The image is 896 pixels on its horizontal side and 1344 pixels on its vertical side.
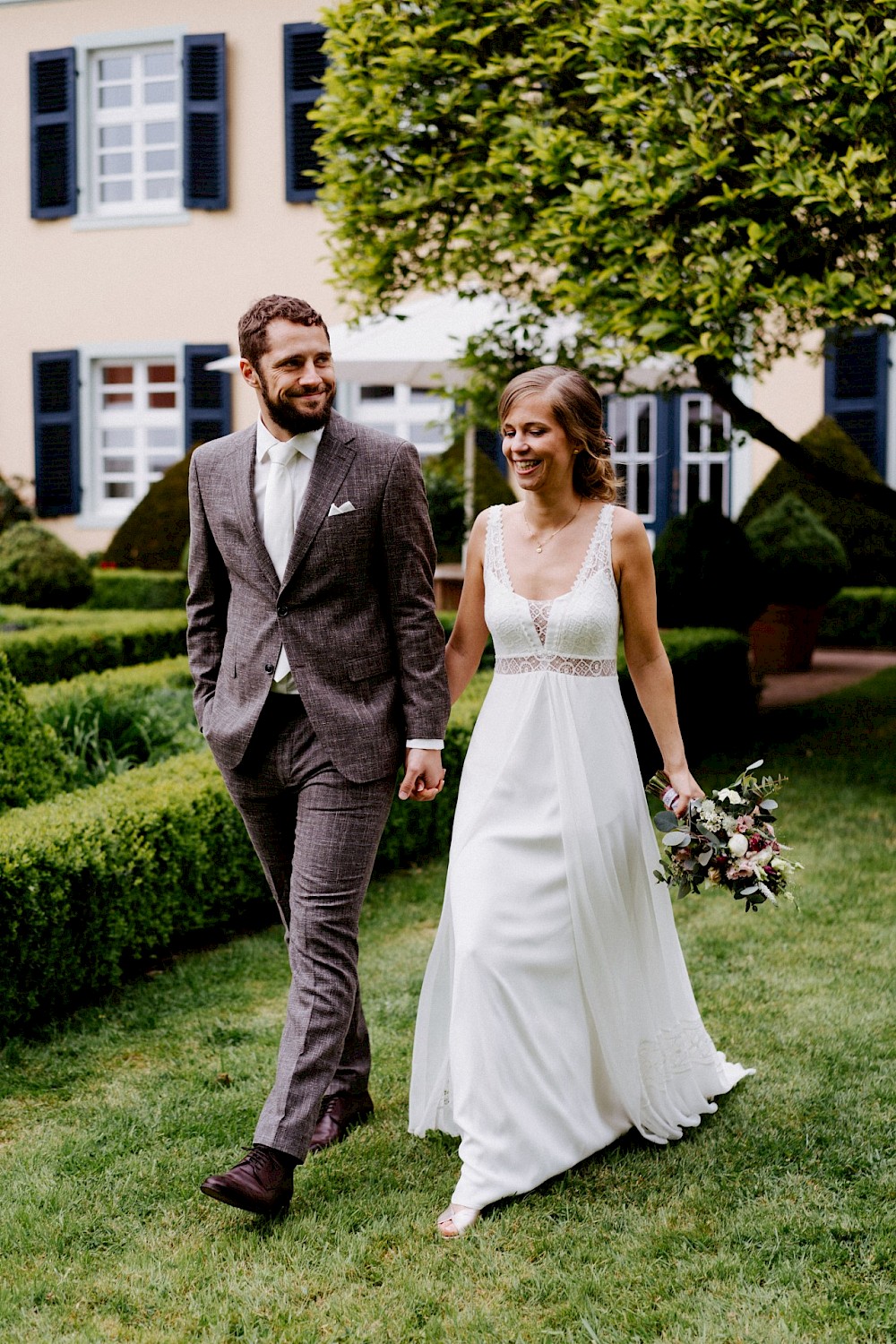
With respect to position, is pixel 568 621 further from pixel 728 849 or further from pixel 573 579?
pixel 728 849

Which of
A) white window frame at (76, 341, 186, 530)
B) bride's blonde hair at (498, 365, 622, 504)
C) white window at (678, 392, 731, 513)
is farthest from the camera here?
white window frame at (76, 341, 186, 530)

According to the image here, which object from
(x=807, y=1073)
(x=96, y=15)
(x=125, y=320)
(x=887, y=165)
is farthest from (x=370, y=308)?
(x=96, y=15)

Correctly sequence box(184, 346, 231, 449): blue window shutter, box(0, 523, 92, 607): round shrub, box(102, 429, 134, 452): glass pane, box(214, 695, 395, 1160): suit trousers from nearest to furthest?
box(214, 695, 395, 1160): suit trousers → box(0, 523, 92, 607): round shrub → box(184, 346, 231, 449): blue window shutter → box(102, 429, 134, 452): glass pane

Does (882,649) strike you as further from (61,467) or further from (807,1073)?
(807,1073)

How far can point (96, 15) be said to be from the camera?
50.6ft

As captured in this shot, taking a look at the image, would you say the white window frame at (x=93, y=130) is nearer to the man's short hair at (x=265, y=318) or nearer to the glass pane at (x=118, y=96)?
the glass pane at (x=118, y=96)

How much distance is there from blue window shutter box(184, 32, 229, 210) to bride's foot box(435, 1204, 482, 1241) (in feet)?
45.2

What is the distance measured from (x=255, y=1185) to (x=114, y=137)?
1508 centimetres

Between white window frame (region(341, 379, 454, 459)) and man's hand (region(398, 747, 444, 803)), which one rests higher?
white window frame (region(341, 379, 454, 459))

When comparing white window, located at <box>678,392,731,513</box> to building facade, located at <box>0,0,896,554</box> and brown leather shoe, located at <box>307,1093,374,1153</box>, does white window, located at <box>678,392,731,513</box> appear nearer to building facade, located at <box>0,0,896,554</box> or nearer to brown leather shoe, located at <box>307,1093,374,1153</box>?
building facade, located at <box>0,0,896,554</box>

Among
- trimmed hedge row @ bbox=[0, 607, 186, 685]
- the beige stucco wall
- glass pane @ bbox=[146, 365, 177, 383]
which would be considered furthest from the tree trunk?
glass pane @ bbox=[146, 365, 177, 383]

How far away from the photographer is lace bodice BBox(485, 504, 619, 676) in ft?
10.4

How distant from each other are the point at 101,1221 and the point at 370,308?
5538mm

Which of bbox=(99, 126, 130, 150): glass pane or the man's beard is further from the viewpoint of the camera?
bbox=(99, 126, 130, 150): glass pane
